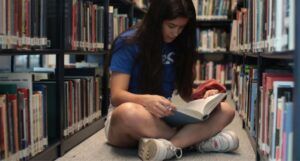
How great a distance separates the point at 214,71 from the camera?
189 inches

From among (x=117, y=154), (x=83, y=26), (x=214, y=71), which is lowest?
(x=117, y=154)

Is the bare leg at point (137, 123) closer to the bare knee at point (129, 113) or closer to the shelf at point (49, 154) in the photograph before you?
the bare knee at point (129, 113)

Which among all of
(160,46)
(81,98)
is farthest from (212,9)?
(160,46)

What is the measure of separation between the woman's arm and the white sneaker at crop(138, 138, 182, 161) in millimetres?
110

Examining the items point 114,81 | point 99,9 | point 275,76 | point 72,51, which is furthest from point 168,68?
point 99,9

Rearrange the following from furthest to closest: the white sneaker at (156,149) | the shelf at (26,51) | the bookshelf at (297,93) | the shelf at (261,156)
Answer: the white sneaker at (156,149), the shelf at (261,156), the shelf at (26,51), the bookshelf at (297,93)

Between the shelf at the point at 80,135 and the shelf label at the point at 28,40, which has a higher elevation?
the shelf label at the point at 28,40

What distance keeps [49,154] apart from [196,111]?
24.8 inches

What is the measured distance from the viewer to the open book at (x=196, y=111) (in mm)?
1596

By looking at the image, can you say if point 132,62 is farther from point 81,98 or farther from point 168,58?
point 81,98

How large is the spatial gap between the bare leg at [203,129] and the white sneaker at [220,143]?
0.05 metres

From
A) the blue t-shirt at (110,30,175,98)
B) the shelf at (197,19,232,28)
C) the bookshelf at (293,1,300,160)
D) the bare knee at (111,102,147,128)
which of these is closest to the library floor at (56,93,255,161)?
the bare knee at (111,102,147,128)

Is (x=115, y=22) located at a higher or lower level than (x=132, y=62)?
higher

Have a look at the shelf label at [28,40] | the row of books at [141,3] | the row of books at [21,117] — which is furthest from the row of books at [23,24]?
the row of books at [141,3]
